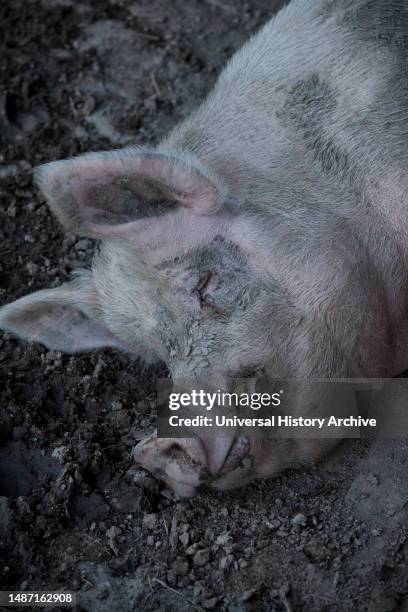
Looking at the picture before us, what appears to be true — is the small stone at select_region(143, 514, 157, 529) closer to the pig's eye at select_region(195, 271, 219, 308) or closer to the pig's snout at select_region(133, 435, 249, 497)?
the pig's snout at select_region(133, 435, 249, 497)

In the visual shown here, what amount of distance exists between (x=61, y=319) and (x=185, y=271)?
0.89 meters

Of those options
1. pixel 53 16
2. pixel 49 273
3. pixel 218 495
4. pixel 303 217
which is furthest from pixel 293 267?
pixel 53 16

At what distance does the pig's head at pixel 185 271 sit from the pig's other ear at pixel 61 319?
377 millimetres

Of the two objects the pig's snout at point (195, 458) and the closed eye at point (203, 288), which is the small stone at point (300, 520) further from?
the closed eye at point (203, 288)

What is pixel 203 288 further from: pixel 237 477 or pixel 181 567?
pixel 181 567

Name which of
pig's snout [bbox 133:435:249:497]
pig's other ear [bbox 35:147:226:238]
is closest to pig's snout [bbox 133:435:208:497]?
pig's snout [bbox 133:435:249:497]

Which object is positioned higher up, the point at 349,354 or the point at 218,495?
the point at 349,354

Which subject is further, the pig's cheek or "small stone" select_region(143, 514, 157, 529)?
"small stone" select_region(143, 514, 157, 529)

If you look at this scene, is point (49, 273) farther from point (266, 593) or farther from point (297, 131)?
point (266, 593)

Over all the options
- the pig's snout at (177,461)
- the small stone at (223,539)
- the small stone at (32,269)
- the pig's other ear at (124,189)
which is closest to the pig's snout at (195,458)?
the pig's snout at (177,461)

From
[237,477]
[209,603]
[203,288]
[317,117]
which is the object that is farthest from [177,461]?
[317,117]

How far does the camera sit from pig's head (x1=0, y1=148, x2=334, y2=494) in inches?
118

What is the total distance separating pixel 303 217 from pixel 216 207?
29 centimetres

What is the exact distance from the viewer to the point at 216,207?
10.3 feet
